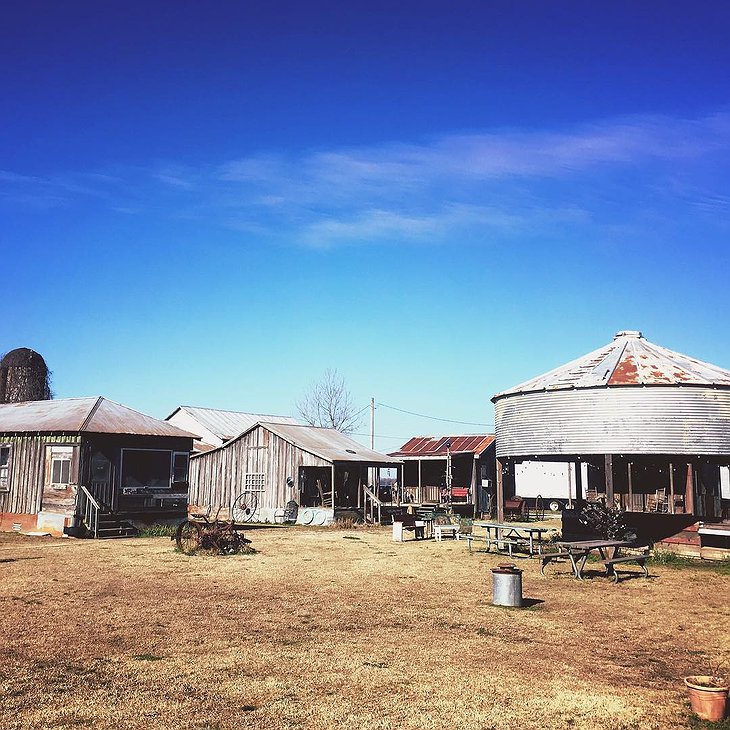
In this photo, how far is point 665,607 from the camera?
1307cm

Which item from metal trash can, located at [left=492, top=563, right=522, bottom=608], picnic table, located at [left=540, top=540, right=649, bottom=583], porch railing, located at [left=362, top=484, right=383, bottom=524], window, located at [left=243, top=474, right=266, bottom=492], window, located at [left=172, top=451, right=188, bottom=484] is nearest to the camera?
metal trash can, located at [left=492, top=563, right=522, bottom=608]

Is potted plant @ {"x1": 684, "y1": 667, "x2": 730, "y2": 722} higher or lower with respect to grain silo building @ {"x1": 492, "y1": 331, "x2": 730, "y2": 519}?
lower

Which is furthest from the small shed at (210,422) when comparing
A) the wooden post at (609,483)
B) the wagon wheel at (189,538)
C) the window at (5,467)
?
the wooden post at (609,483)

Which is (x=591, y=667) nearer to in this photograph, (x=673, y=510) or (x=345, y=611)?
(x=345, y=611)

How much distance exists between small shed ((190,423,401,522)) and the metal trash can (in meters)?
20.0

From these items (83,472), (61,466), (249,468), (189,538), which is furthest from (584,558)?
(249,468)

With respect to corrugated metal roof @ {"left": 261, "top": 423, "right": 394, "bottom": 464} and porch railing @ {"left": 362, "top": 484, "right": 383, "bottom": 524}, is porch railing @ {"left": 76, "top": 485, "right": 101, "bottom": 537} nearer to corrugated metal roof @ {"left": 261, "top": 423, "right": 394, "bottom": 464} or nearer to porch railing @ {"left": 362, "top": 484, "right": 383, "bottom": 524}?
corrugated metal roof @ {"left": 261, "top": 423, "right": 394, "bottom": 464}

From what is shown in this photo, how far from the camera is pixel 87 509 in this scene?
25.5 m

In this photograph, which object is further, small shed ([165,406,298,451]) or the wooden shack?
small shed ([165,406,298,451])

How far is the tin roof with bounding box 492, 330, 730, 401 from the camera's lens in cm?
2261

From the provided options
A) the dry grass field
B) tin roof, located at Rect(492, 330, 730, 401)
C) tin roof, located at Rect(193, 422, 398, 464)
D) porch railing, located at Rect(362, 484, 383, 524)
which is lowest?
the dry grass field

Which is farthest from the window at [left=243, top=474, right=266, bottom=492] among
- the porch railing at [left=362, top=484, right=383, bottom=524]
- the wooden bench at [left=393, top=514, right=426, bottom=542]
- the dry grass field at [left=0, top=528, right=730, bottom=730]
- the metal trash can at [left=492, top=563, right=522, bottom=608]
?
the metal trash can at [left=492, top=563, right=522, bottom=608]

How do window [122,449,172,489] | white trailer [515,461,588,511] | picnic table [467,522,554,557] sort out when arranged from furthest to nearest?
1. white trailer [515,461,588,511]
2. window [122,449,172,489]
3. picnic table [467,522,554,557]

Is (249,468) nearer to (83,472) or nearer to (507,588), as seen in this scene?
(83,472)
